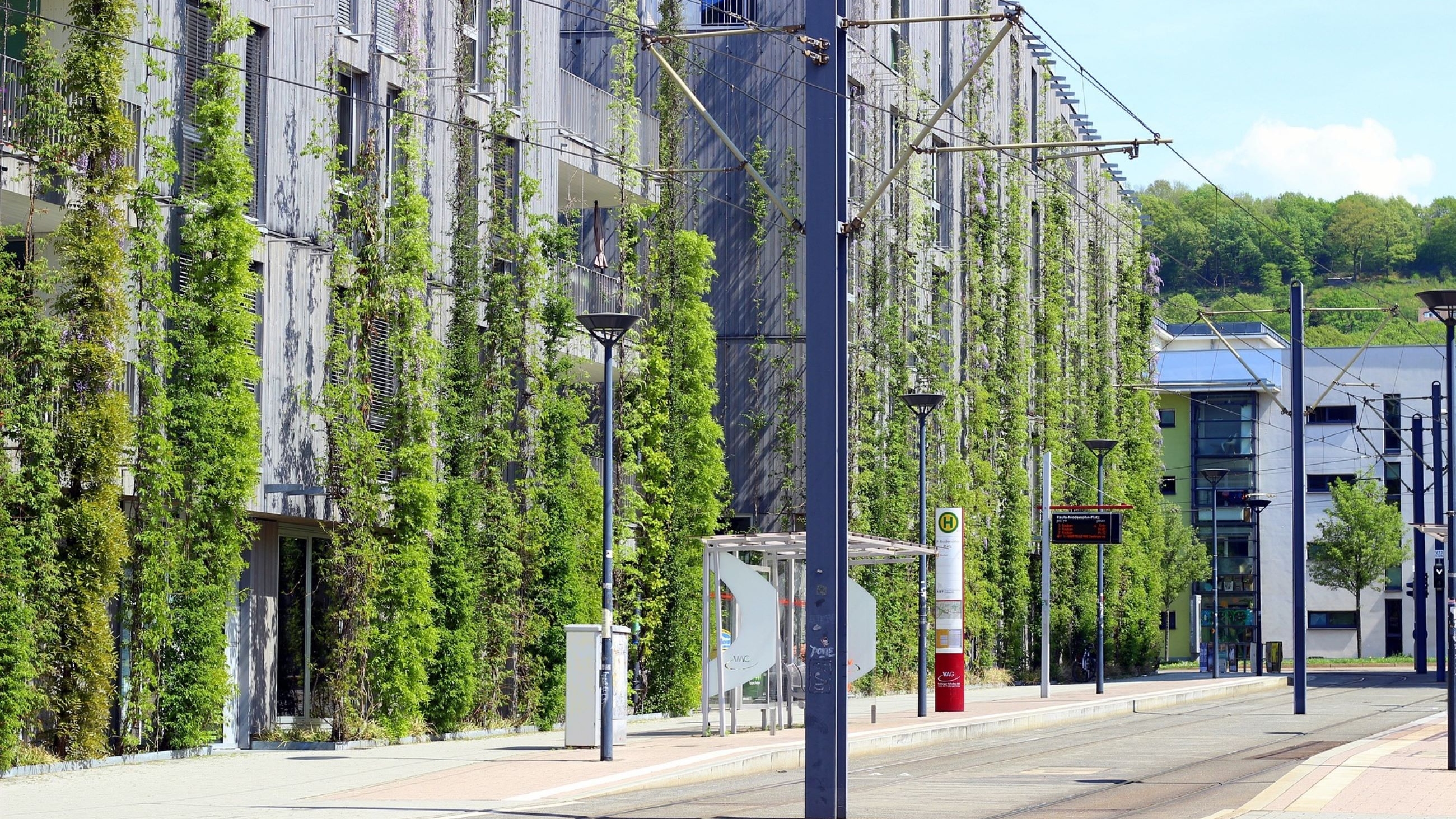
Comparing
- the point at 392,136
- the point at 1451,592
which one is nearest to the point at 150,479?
the point at 392,136

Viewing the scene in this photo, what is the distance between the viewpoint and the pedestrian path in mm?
19156

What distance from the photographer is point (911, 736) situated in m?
27.8

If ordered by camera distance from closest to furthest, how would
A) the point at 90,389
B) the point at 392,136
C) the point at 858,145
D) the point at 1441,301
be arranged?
1. the point at 1441,301
2. the point at 90,389
3. the point at 392,136
4. the point at 858,145

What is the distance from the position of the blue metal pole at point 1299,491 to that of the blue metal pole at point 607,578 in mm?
16383

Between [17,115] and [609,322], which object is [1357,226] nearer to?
[609,322]

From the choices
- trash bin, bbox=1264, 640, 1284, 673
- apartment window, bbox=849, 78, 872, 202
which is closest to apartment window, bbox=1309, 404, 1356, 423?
trash bin, bbox=1264, 640, 1284, 673

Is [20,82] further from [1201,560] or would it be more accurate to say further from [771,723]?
[1201,560]

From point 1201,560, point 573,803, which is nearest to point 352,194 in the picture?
point 573,803

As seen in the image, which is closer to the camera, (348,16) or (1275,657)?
(348,16)

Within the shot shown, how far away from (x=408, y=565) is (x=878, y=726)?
8242mm

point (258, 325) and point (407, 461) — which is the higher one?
point (258, 325)

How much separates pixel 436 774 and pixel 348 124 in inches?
454

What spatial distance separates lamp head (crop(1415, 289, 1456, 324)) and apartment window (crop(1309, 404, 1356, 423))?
7531 cm

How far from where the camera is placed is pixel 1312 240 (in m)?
92.4
